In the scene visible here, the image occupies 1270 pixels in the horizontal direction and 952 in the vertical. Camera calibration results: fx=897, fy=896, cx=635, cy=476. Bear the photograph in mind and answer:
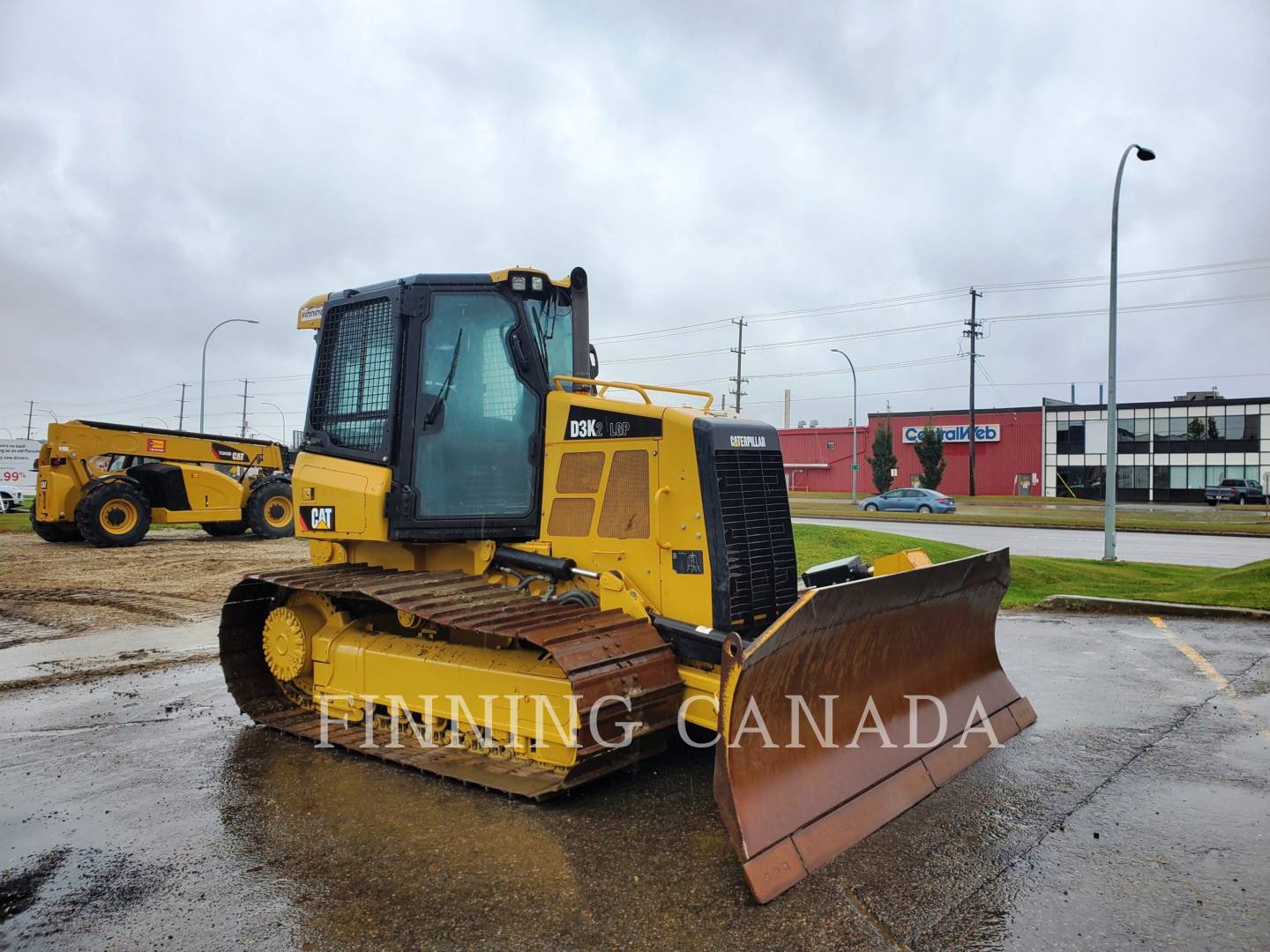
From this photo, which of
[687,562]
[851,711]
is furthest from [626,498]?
[851,711]

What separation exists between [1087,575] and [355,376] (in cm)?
1274

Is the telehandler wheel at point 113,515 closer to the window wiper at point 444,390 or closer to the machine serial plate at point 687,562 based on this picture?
the window wiper at point 444,390

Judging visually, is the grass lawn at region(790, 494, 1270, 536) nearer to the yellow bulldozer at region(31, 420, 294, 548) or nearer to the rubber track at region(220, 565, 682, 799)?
the yellow bulldozer at region(31, 420, 294, 548)

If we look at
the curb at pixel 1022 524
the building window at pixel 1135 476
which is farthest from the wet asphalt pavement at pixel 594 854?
the building window at pixel 1135 476

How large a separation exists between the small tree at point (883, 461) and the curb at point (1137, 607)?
1546 inches

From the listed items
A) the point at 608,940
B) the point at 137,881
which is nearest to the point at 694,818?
the point at 608,940

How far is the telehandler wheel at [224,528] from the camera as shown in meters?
21.3

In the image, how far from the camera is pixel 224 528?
2153cm

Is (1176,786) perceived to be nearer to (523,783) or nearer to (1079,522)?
(523,783)

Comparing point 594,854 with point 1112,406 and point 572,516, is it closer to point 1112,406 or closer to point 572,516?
point 572,516

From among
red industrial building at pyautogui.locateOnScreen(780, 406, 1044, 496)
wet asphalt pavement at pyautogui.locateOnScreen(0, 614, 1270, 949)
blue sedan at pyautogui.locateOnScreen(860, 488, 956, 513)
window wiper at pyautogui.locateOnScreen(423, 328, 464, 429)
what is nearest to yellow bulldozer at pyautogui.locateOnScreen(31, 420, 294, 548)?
wet asphalt pavement at pyautogui.locateOnScreen(0, 614, 1270, 949)

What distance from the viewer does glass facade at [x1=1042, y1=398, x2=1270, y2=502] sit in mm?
A: 51344

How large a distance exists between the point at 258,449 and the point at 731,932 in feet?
66.3

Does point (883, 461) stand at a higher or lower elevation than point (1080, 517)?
higher
